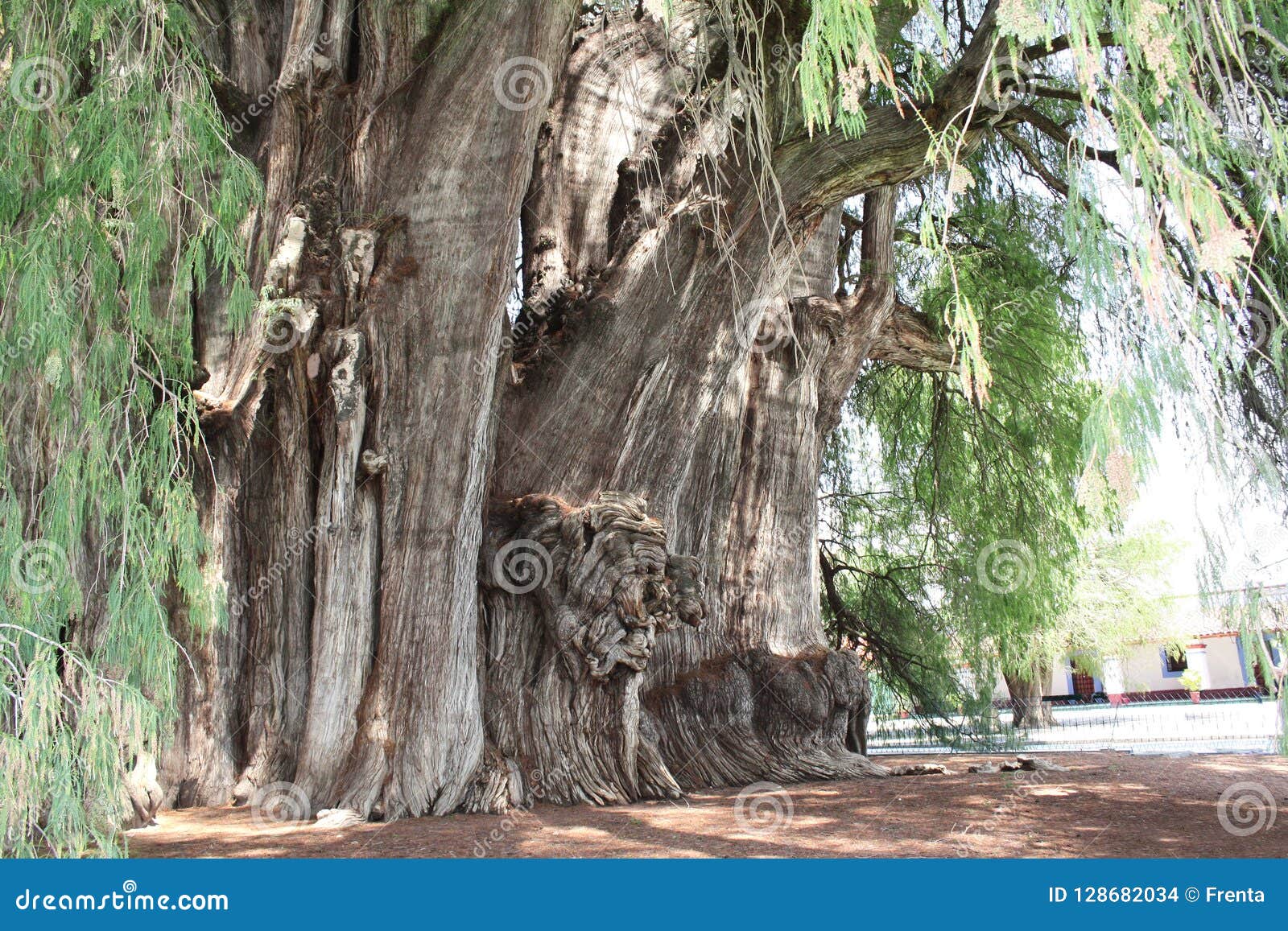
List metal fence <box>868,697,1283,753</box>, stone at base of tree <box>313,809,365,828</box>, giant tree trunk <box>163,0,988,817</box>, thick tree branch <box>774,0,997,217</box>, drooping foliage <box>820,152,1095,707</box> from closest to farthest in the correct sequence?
1. stone at base of tree <box>313,809,365,828</box>
2. giant tree trunk <box>163,0,988,817</box>
3. thick tree branch <box>774,0,997,217</box>
4. drooping foliage <box>820,152,1095,707</box>
5. metal fence <box>868,697,1283,753</box>

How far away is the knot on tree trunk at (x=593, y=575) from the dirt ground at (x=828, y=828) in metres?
0.73

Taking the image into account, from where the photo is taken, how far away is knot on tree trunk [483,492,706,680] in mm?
4719

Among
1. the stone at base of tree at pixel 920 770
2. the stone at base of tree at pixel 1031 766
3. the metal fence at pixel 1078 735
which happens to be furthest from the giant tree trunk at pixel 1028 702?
the stone at base of tree at pixel 920 770

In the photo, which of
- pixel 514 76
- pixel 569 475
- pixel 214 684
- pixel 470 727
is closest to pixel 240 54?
pixel 514 76

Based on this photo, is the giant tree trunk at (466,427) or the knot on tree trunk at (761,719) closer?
the giant tree trunk at (466,427)

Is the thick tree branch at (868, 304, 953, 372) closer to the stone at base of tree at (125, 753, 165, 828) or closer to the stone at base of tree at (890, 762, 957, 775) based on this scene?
the stone at base of tree at (890, 762, 957, 775)

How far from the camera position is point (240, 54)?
545 cm

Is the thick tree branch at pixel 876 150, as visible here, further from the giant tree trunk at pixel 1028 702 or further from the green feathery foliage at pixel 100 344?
the giant tree trunk at pixel 1028 702

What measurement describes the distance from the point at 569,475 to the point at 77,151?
8.24ft

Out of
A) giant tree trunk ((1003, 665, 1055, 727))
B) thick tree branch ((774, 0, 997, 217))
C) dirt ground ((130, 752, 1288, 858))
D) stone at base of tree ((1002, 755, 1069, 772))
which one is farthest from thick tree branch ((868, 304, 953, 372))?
giant tree trunk ((1003, 665, 1055, 727))

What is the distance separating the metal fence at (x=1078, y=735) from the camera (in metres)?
8.52

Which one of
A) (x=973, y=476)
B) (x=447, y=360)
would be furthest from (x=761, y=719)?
(x=973, y=476)

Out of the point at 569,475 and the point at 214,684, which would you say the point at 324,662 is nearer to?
the point at 214,684

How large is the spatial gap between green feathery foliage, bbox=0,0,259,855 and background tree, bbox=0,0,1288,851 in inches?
0.6
